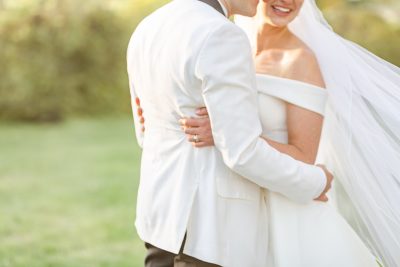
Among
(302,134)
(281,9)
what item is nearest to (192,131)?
(302,134)

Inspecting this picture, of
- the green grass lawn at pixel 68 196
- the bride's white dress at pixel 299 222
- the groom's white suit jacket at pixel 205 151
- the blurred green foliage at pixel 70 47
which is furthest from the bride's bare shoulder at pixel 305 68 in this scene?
the blurred green foliage at pixel 70 47

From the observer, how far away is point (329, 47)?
2.67 m

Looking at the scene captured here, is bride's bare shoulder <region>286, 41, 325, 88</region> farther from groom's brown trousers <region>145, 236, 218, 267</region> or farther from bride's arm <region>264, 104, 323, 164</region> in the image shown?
groom's brown trousers <region>145, 236, 218, 267</region>

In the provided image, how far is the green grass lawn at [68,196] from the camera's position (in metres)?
5.65

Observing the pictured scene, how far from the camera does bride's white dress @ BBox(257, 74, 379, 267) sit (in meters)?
2.49

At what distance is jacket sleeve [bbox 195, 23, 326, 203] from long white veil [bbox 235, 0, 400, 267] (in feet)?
1.51

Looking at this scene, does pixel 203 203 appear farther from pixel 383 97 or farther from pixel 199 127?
pixel 383 97

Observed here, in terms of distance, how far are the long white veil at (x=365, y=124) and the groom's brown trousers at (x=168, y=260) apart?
68 cm

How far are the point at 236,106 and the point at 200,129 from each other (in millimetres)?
158

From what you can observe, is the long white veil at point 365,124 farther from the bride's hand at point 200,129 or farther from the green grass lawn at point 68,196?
the green grass lawn at point 68,196

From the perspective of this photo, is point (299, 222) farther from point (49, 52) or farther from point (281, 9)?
point (49, 52)

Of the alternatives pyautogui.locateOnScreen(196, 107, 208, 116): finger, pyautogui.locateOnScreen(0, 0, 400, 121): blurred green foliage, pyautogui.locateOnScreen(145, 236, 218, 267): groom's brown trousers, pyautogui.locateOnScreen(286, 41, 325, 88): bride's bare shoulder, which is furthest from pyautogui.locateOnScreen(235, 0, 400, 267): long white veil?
pyautogui.locateOnScreen(0, 0, 400, 121): blurred green foliage

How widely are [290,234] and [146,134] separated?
596mm

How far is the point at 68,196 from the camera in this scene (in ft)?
26.5
